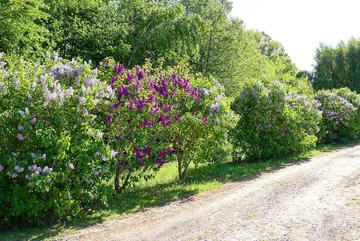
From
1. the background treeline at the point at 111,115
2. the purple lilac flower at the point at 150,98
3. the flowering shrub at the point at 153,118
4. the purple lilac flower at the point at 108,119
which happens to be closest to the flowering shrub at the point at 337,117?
the background treeline at the point at 111,115

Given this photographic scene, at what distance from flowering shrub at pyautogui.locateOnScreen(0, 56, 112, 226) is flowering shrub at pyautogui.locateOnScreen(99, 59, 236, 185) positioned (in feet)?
3.30

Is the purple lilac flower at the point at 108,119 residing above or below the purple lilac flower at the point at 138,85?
below

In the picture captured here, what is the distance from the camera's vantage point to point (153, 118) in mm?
7660

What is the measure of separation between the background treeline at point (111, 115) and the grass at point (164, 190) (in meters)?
0.26

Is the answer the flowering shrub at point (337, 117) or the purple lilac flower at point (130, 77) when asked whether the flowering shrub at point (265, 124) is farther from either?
the purple lilac flower at point (130, 77)

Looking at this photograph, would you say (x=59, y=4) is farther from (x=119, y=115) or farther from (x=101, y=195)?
(x=101, y=195)

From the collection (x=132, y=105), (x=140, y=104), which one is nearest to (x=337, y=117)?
(x=140, y=104)

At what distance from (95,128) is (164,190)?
2.65 metres

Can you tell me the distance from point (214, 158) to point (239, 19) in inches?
722

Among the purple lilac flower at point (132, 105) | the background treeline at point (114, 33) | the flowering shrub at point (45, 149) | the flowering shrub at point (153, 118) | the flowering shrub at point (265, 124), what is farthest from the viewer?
the background treeline at point (114, 33)

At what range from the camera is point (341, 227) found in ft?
16.3

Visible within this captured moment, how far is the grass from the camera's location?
5621 mm

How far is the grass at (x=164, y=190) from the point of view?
5.62 metres

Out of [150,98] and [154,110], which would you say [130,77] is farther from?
[154,110]
